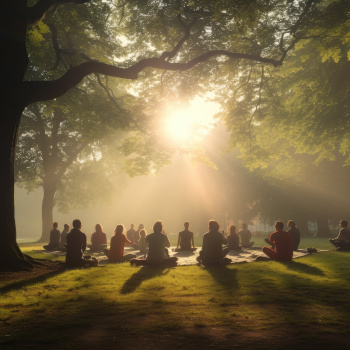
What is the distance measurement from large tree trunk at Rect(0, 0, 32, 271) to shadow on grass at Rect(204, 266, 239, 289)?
5.88 meters

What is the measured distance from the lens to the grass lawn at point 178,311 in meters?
3.79

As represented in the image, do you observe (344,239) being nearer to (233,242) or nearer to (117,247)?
(233,242)

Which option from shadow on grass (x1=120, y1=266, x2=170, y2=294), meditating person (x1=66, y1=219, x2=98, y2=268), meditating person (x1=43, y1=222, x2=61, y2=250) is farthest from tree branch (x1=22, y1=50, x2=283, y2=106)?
meditating person (x1=43, y1=222, x2=61, y2=250)

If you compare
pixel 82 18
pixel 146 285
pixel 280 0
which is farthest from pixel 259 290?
pixel 82 18

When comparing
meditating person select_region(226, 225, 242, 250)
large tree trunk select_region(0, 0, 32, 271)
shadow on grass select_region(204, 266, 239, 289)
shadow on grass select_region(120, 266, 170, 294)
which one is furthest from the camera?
meditating person select_region(226, 225, 242, 250)

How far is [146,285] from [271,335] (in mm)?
3880

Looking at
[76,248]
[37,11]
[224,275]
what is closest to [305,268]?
[224,275]

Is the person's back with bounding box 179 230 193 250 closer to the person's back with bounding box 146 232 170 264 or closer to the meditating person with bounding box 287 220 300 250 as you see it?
the meditating person with bounding box 287 220 300 250

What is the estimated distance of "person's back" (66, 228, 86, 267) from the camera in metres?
10.6

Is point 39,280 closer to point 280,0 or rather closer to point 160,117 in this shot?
point 160,117

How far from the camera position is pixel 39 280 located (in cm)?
802

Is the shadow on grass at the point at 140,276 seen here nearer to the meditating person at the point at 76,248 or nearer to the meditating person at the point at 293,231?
the meditating person at the point at 76,248

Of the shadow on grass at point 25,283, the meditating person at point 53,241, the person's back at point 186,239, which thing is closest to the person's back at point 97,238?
the meditating person at point 53,241

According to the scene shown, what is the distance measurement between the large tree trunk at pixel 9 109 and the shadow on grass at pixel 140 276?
3779 mm
